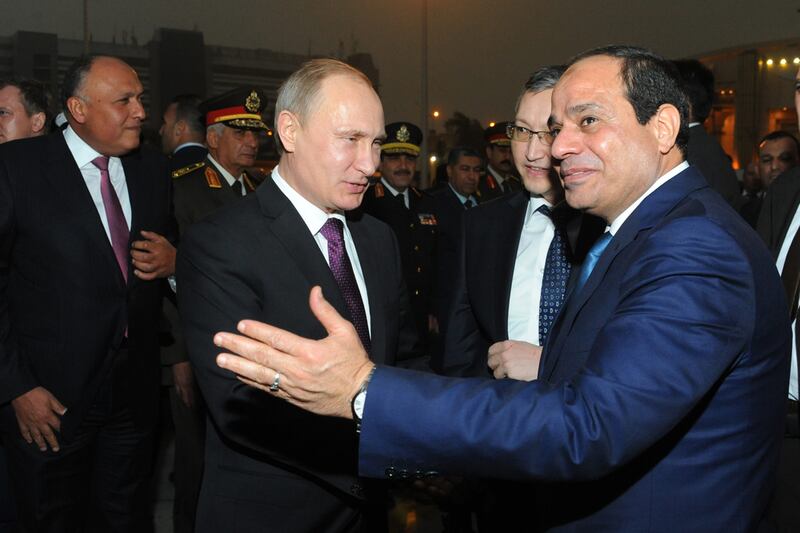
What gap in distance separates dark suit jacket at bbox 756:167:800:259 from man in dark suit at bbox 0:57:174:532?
2.56 metres

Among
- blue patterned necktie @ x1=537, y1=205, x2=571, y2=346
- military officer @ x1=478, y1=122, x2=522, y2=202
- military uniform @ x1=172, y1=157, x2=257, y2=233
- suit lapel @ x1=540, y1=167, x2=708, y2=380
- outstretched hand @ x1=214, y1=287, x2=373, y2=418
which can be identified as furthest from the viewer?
military officer @ x1=478, y1=122, x2=522, y2=202

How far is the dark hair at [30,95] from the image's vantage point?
4.09 meters

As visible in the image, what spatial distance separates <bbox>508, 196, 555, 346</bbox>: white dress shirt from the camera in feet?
8.82

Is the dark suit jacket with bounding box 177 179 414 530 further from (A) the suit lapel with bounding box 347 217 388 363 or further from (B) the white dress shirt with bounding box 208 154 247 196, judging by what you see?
(B) the white dress shirt with bounding box 208 154 247 196

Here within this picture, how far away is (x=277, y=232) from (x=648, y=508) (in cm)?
120

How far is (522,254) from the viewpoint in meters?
2.79

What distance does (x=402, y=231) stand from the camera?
6633 millimetres

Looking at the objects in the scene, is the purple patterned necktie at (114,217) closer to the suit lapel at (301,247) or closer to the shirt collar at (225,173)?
the suit lapel at (301,247)

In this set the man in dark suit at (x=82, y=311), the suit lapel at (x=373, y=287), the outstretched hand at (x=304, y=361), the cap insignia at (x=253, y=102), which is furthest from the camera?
the cap insignia at (x=253, y=102)

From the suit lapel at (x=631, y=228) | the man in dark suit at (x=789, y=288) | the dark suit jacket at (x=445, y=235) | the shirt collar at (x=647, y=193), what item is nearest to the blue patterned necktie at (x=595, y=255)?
the shirt collar at (x=647, y=193)

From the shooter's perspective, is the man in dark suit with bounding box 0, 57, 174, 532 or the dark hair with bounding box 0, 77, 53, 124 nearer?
the man in dark suit with bounding box 0, 57, 174, 532

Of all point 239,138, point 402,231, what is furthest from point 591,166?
point 402,231

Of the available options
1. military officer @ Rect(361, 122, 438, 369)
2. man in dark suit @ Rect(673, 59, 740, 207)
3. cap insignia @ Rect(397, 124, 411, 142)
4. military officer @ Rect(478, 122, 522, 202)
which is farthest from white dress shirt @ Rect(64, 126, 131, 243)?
military officer @ Rect(478, 122, 522, 202)

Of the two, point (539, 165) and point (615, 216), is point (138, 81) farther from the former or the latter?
point (615, 216)
